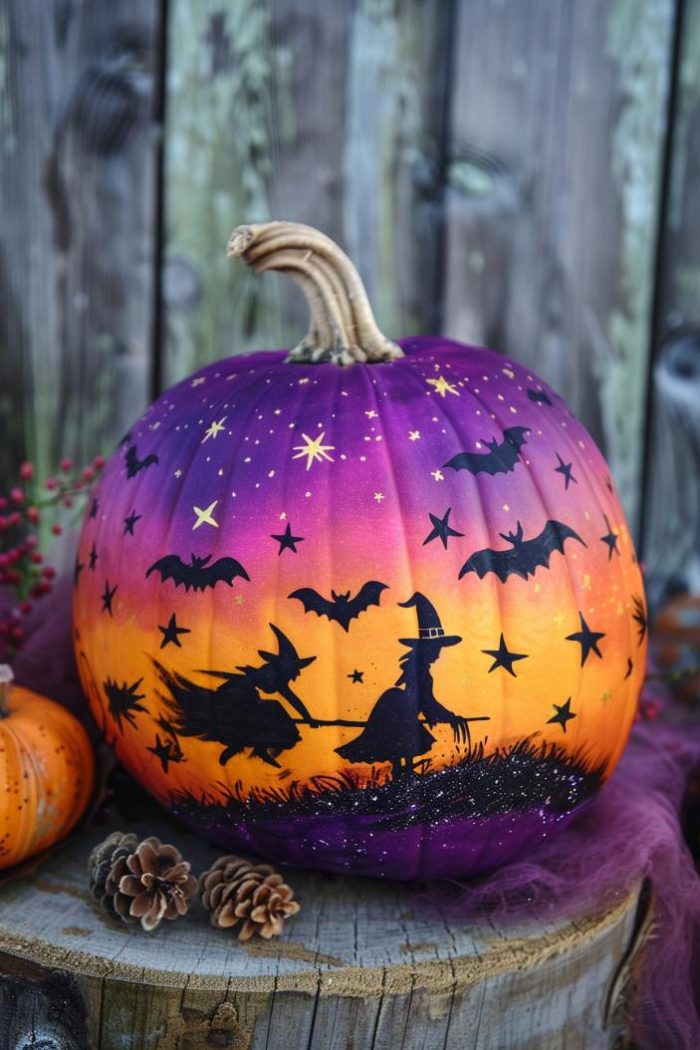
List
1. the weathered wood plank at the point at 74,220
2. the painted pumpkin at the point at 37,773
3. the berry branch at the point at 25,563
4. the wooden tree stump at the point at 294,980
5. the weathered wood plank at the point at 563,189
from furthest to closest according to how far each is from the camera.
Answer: the weathered wood plank at the point at 563,189
the weathered wood plank at the point at 74,220
the berry branch at the point at 25,563
the painted pumpkin at the point at 37,773
the wooden tree stump at the point at 294,980

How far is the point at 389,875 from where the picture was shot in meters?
1.32

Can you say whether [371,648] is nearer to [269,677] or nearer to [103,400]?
[269,677]

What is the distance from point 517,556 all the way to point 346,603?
0.70 ft

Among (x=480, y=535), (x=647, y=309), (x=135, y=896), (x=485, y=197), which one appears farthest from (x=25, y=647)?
(x=647, y=309)

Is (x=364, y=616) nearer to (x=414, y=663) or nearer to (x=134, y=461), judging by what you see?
(x=414, y=663)

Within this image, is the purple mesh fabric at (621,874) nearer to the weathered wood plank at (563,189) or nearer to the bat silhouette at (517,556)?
the bat silhouette at (517,556)

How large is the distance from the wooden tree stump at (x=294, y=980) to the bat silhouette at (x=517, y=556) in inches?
17.4

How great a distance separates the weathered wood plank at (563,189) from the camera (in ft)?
7.08

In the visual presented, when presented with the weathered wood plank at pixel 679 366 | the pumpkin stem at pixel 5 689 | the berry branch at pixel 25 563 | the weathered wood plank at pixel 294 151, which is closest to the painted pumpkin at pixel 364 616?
the pumpkin stem at pixel 5 689

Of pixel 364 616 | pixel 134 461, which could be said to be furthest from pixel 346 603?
pixel 134 461

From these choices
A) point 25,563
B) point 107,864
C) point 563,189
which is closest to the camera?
point 107,864

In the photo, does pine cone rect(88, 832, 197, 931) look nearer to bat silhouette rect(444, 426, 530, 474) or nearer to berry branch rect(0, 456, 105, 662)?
berry branch rect(0, 456, 105, 662)

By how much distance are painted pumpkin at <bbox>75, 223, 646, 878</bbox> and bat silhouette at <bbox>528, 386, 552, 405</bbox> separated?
0.02 m

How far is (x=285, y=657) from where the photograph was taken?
1.19 metres
